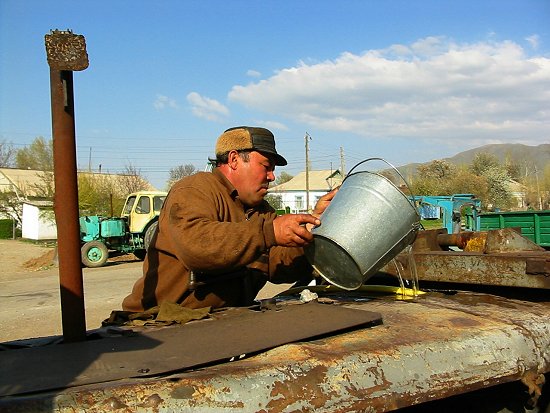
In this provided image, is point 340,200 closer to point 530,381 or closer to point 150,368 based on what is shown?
point 530,381

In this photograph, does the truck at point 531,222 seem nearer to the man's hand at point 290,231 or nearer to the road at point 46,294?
the road at point 46,294

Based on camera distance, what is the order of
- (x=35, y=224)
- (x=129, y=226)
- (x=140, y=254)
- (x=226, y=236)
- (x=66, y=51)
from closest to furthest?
(x=66, y=51), (x=226, y=236), (x=129, y=226), (x=140, y=254), (x=35, y=224)

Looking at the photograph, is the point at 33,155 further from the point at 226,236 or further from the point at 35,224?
the point at 226,236

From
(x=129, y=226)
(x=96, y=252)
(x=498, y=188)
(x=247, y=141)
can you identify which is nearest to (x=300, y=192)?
(x=498, y=188)

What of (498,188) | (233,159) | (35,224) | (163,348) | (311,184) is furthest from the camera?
(311,184)

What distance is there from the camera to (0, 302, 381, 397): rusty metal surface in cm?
150

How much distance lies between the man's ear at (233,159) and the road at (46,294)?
224 inches

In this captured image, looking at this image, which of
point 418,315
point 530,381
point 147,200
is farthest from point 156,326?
point 147,200

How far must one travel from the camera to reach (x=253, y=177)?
112 inches

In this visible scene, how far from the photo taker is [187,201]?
2420 millimetres

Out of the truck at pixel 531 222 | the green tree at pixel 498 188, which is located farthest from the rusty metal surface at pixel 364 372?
→ the green tree at pixel 498 188

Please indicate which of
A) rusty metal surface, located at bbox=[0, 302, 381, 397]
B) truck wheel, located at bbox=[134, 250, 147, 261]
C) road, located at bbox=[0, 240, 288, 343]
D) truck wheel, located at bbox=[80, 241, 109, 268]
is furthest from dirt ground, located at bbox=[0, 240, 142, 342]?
rusty metal surface, located at bbox=[0, 302, 381, 397]

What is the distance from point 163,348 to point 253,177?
4.14ft

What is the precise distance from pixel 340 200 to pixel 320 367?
1.01 metres
